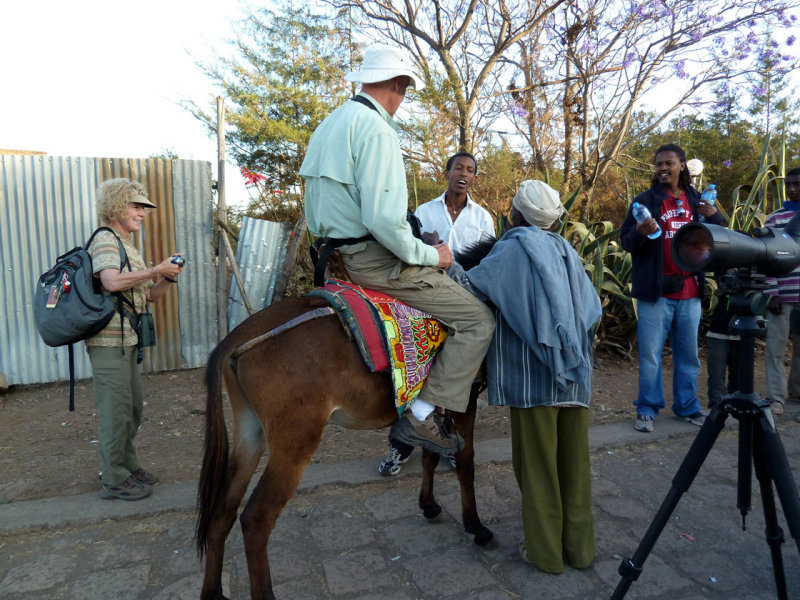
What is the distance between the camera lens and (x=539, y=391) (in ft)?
8.28

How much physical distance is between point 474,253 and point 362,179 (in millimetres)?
901

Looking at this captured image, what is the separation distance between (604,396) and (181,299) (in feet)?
15.3

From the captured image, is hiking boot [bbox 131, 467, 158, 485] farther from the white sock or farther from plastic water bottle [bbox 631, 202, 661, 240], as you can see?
plastic water bottle [bbox 631, 202, 661, 240]

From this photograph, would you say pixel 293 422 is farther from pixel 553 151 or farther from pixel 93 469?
pixel 553 151

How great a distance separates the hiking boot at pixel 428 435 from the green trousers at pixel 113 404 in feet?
5.66

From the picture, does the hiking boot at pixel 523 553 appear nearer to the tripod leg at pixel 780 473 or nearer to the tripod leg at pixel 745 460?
the tripod leg at pixel 745 460

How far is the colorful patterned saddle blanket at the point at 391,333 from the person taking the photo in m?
2.38

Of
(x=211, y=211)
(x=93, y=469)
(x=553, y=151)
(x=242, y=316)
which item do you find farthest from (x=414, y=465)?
(x=553, y=151)

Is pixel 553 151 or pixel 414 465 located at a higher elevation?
pixel 553 151

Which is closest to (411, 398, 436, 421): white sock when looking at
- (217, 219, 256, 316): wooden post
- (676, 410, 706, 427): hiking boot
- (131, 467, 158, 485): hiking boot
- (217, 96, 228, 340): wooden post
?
(131, 467, 158, 485): hiking boot

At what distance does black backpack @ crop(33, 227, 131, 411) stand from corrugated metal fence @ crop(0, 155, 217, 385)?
2.72 meters

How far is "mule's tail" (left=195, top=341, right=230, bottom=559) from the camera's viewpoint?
7.64 feet

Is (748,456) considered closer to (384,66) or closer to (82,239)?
(384,66)

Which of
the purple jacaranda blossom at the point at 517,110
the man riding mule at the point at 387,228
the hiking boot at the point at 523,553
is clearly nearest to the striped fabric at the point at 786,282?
the hiking boot at the point at 523,553
